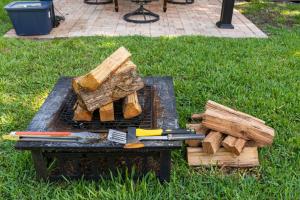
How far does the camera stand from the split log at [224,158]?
2.19m

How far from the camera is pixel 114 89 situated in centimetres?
210

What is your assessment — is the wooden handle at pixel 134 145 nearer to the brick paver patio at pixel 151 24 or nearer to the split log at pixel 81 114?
the split log at pixel 81 114

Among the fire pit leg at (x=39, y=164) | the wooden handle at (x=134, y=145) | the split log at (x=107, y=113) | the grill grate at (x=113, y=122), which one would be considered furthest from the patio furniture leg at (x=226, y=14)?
the fire pit leg at (x=39, y=164)

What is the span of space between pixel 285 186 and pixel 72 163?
1.39m

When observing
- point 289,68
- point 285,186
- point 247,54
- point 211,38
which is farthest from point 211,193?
point 211,38

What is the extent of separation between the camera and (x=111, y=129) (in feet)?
6.43

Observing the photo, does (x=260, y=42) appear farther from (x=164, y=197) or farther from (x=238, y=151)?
(x=164, y=197)

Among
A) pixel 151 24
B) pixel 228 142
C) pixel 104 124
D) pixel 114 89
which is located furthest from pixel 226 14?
pixel 104 124

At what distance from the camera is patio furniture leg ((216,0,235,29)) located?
5.21 meters

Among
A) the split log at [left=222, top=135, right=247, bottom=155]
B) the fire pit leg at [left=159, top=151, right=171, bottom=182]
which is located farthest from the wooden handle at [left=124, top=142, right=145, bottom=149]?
→ the split log at [left=222, top=135, right=247, bottom=155]

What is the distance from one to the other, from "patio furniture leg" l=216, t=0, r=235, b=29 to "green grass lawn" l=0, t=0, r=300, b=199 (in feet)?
2.22

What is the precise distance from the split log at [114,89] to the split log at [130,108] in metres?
0.05

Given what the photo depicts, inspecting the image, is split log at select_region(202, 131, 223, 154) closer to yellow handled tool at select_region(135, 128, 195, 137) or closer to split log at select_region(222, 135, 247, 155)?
split log at select_region(222, 135, 247, 155)

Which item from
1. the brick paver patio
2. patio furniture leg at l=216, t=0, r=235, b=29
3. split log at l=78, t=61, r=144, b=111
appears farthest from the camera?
patio furniture leg at l=216, t=0, r=235, b=29
